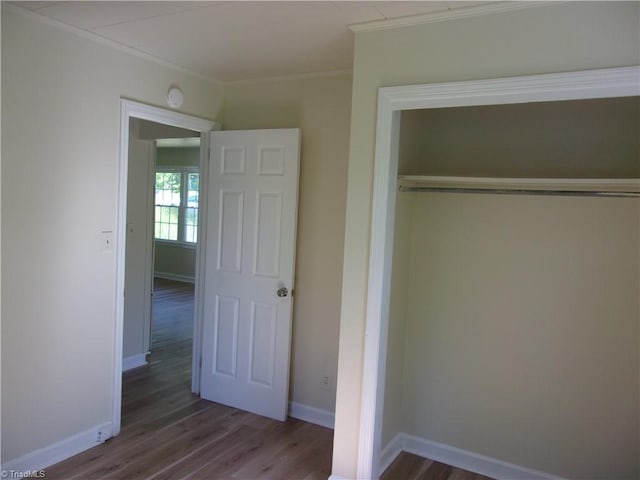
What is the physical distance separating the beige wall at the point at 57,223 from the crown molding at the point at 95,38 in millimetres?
27

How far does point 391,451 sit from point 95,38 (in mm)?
3074

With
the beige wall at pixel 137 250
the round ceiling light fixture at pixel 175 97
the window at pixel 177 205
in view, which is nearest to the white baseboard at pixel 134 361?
the beige wall at pixel 137 250

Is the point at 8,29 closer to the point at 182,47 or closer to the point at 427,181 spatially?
the point at 182,47

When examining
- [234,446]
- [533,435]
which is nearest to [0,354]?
[234,446]

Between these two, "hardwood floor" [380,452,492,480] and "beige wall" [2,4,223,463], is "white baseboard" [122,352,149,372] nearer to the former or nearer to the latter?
"beige wall" [2,4,223,463]

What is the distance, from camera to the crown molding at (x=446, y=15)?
203cm

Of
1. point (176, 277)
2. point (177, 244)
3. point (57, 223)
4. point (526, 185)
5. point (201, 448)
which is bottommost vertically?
point (201, 448)

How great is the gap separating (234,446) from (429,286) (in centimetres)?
163

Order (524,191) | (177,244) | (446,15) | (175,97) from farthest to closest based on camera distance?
(177,244), (175,97), (524,191), (446,15)

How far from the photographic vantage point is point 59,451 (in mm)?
2783

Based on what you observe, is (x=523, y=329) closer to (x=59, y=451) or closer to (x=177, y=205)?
(x=59, y=451)

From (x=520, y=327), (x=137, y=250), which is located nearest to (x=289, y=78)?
(x=137, y=250)

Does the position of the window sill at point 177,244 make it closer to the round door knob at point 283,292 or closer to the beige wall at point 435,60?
the round door knob at point 283,292

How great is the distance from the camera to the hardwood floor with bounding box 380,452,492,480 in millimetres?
2832
